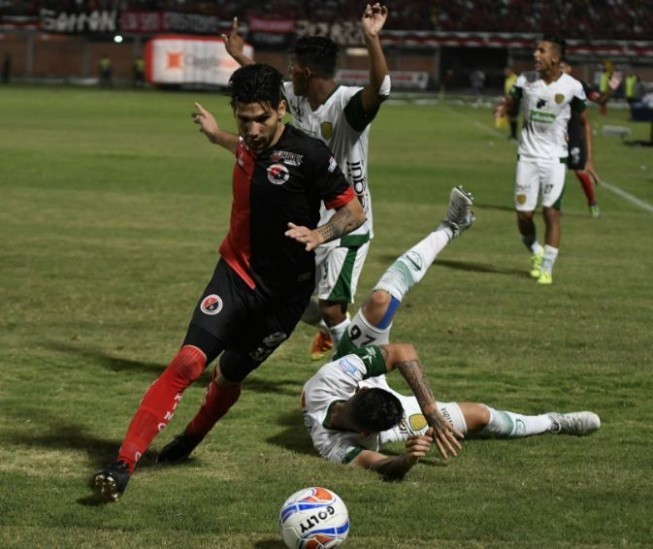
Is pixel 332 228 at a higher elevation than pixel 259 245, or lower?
higher

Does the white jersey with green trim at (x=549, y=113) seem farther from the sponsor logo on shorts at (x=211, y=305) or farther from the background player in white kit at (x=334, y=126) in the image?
the sponsor logo on shorts at (x=211, y=305)

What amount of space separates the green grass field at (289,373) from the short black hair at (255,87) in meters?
2.02

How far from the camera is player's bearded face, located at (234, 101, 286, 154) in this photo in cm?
727

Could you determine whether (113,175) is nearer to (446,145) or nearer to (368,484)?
(446,145)

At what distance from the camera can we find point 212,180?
85.6 feet

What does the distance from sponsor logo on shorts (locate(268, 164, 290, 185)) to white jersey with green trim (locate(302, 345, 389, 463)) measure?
3.74 ft

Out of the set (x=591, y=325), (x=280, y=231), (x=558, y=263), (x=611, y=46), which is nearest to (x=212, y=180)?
(x=558, y=263)

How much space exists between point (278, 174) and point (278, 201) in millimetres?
146

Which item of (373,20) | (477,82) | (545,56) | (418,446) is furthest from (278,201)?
(477,82)

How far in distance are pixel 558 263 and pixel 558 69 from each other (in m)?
2.43

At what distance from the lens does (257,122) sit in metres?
7.30

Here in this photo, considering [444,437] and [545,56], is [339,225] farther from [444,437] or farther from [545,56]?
[545,56]

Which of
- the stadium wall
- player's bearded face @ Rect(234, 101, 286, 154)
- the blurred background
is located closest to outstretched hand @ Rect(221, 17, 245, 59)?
player's bearded face @ Rect(234, 101, 286, 154)

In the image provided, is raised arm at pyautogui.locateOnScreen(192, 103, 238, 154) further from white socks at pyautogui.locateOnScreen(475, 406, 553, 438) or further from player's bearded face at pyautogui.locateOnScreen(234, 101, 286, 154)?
white socks at pyautogui.locateOnScreen(475, 406, 553, 438)
